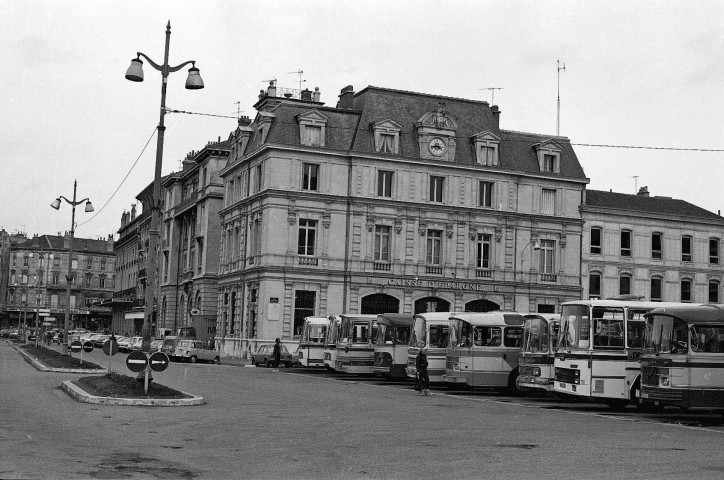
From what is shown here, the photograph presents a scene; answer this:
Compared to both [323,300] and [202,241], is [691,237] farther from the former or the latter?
[202,241]

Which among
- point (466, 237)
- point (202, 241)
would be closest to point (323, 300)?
point (466, 237)

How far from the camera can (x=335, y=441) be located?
16.2 m

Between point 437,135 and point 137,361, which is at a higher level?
point 437,135

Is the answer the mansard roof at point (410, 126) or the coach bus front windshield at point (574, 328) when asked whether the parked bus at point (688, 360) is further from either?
the mansard roof at point (410, 126)

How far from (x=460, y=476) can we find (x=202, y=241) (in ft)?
212

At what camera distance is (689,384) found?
21.6m

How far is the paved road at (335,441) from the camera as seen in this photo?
12.7 m

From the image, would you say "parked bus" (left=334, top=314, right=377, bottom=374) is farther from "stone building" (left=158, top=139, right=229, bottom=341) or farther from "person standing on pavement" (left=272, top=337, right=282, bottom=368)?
"stone building" (left=158, top=139, right=229, bottom=341)

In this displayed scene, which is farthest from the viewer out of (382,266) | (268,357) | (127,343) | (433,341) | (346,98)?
(127,343)

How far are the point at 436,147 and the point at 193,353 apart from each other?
20.7m

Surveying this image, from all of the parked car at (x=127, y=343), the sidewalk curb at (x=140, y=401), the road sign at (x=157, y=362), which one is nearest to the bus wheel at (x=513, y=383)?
the sidewalk curb at (x=140, y=401)

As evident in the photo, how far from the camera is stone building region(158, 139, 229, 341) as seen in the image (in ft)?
239

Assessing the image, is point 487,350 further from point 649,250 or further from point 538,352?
point 649,250

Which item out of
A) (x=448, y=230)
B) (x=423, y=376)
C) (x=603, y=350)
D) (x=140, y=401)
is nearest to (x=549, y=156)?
(x=448, y=230)
